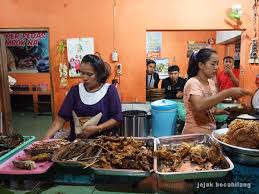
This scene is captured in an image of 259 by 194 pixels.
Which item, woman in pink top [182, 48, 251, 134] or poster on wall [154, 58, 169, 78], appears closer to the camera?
woman in pink top [182, 48, 251, 134]

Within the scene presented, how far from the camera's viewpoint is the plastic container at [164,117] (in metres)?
4.26

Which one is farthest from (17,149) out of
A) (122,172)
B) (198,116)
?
(198,116)

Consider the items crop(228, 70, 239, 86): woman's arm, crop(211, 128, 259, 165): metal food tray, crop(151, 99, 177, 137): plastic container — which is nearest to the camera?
crop(211, 128, 259, 165): metal food tray

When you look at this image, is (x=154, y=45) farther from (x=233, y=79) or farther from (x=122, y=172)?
(x=122, y=172)

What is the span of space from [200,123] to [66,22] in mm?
3352

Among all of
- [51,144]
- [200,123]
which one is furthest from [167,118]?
[51,144]

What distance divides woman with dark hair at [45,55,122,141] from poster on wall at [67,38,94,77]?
239 cm

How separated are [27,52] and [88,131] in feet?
18.5

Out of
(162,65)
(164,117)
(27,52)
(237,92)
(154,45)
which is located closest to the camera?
(237,92)

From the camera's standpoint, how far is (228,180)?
4.51ft

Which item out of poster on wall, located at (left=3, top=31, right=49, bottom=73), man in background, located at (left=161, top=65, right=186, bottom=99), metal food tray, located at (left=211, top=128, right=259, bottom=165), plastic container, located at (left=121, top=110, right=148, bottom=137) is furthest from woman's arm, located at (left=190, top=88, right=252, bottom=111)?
poster on wall, located at (left=3, top=31, right=49, bottom=73)

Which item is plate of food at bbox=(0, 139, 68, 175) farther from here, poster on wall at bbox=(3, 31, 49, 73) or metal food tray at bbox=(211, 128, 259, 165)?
poster on wall at bbox=(3, 31, 49, 73)

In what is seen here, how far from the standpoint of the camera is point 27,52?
6.98 m

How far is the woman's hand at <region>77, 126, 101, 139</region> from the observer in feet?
6.72
